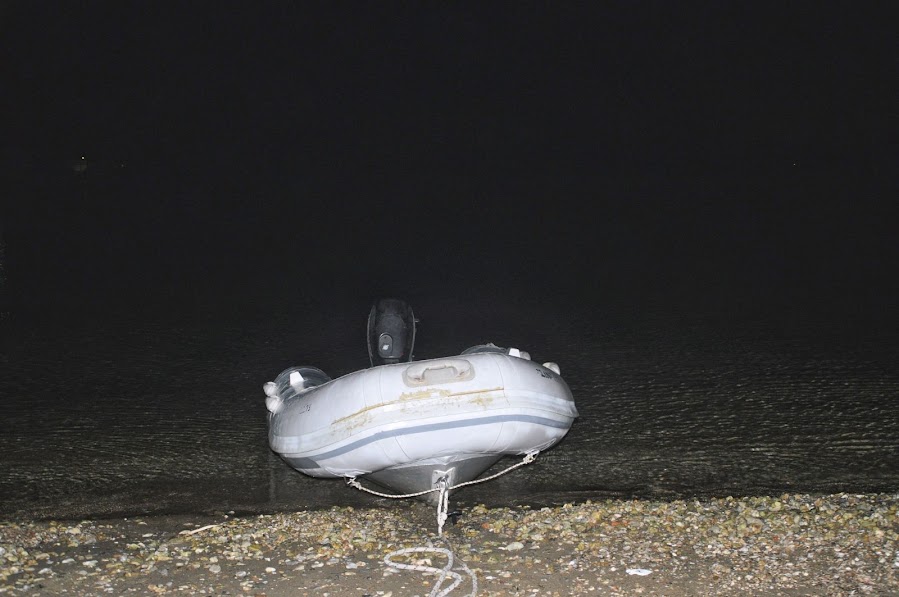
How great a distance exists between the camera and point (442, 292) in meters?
10.3

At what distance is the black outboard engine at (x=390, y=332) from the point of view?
5.04m

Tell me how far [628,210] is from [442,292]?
9125 millimetres

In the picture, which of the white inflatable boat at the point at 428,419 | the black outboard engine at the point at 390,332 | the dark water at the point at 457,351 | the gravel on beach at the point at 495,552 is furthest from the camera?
the black outboard engine at the point at 390,332

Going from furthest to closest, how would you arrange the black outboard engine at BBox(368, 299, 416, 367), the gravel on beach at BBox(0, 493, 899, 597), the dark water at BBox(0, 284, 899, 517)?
1. the black outboard engine at BBox(368, 299, 416, 367)
2. the dark water at BBox(0, 284, 899, 517)
3. the gravel on beach at BBox(0, 493, 899, 597)

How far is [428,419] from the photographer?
3547 mm

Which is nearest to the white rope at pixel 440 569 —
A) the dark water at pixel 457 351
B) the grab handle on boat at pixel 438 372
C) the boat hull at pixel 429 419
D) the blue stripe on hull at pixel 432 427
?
the boat hull at pixel 429 419

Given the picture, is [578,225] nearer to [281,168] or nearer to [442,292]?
[442,292]

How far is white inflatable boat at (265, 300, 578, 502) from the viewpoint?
3.56m

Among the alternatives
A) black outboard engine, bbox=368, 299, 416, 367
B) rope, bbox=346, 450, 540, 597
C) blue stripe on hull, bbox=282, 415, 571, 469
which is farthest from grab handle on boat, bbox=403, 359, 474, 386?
black outboard engine, bbox=368, 299, 416, 367

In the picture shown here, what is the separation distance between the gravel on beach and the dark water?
22.3 inches

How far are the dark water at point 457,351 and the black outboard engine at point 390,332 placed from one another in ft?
2.57

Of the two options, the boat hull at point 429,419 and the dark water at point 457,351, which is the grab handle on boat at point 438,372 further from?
the dark water at point 457,351

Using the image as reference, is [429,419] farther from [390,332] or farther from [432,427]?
[390,332]

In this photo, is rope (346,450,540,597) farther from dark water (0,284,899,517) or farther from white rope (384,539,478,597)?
dark water (0,284,899,517)
